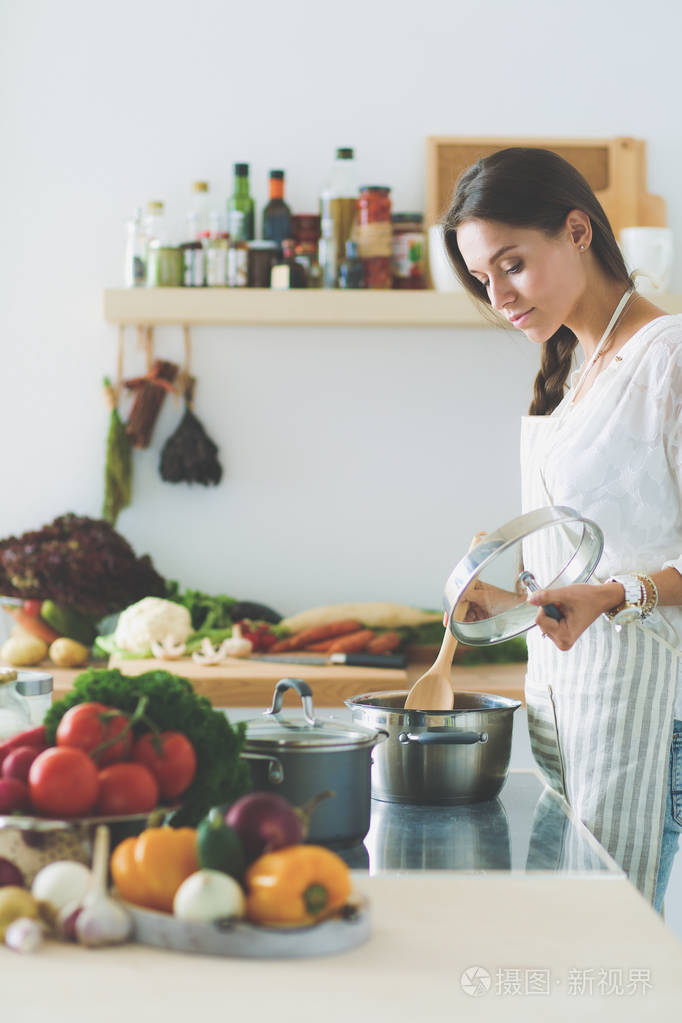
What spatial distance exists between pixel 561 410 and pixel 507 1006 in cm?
90

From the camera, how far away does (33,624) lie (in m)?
2.56

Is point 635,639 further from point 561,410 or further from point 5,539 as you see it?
point 5,539

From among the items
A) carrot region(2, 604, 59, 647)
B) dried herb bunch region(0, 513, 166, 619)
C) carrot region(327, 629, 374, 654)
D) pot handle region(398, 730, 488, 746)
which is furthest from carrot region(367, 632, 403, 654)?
pot handle region(398, 730, 488, 746)

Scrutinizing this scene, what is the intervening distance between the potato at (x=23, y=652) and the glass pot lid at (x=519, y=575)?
1507 millimetres

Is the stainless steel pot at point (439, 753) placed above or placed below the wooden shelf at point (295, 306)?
below

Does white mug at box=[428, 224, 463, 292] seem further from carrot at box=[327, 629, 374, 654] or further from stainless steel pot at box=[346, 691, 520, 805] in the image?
stainless steel pot at box=[346, 691, 520, 805]

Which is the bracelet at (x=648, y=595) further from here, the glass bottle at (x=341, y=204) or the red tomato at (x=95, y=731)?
the glass bottle at (x=341, y=204)

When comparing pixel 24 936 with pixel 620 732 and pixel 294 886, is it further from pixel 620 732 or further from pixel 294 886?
pixel 620 732

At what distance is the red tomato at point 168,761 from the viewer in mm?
866

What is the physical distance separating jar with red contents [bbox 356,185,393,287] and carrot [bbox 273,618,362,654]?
80cm

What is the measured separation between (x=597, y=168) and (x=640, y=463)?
1.74 m

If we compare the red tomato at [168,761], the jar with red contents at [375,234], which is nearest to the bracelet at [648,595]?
the red tomato at [168,761]

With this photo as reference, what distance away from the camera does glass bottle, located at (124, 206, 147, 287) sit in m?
2.68

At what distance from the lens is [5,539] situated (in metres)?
2.69
